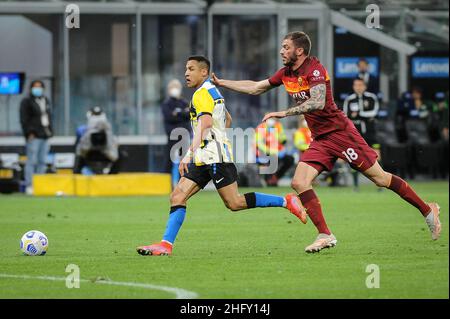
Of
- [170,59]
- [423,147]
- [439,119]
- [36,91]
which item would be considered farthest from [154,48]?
[439,119]

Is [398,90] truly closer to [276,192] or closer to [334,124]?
[276,192]

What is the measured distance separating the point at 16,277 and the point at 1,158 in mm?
17331

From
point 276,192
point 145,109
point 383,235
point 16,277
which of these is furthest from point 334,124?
point 145,109

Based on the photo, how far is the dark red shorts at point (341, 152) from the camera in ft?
40.7

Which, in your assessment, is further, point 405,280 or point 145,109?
point 145,109

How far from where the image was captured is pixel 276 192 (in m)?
24.0

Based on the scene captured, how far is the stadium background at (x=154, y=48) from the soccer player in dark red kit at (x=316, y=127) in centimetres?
1655

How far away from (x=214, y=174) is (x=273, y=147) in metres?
16.2

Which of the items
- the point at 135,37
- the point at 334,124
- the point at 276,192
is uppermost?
the point at 135,37

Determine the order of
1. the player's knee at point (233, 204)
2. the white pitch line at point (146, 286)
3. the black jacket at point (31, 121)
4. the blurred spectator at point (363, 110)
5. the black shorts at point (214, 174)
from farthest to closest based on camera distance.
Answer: the black jacket at point (31, 121) < the blurred spectator at point (363, 110) < the player's knee at point (233, 204) < the black shorts at point (214, 174) < the white pitch line at point (146, 286)

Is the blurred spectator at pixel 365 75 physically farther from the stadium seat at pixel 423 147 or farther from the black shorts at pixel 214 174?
the black shorts at pixel 214 174

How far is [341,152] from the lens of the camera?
40.7ft

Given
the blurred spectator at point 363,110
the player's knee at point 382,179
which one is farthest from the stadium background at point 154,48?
the player's knee at point 382,179

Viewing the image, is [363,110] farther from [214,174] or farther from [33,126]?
[214,174]
